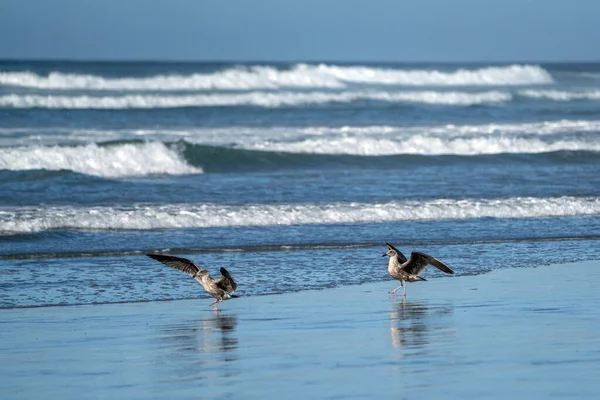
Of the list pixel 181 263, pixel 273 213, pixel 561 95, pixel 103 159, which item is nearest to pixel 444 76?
pixel 561 95

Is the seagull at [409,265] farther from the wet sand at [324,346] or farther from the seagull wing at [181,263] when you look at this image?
the seagull wing at [181,263]

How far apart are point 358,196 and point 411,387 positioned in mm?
10873

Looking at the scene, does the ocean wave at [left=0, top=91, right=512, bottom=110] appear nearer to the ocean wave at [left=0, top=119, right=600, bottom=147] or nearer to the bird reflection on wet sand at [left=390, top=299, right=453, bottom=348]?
the ocean wave at [left=0, top=119, right=600, bottom=147]

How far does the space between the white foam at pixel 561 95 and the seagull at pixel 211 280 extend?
130ft

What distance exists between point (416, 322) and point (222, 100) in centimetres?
3356

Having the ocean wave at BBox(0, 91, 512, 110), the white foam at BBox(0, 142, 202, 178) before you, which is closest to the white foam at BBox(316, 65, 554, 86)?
the ocean wave at BBox(0, 91, 512, 110)

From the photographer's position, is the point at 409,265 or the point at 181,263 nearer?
the point at 181,263

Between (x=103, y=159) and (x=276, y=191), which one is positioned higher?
(x=103, y=159)

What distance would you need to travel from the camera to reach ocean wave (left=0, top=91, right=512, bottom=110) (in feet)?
126

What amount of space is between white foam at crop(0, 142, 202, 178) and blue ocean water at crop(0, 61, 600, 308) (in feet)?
0.13

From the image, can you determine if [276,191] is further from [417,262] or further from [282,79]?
[282,79]

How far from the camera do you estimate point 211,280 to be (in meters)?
9.13

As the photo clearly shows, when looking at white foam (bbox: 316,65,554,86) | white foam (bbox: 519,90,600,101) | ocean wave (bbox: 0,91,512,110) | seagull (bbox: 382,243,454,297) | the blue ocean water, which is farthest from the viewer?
white foam (bbox: 316,65,554,86)

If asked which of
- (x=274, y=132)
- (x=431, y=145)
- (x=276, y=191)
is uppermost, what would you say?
(x=274, y=132)
